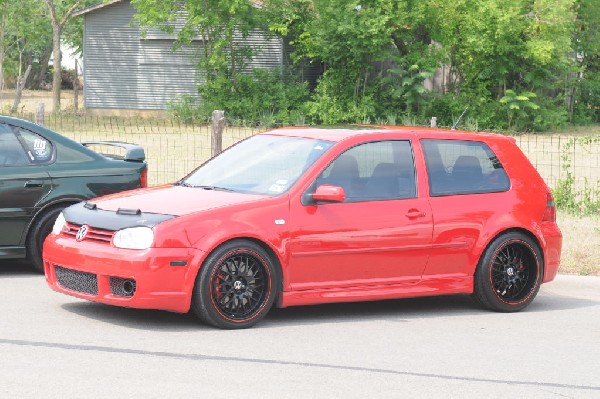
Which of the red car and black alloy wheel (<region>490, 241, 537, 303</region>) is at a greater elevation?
the red car

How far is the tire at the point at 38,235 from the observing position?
480 inches

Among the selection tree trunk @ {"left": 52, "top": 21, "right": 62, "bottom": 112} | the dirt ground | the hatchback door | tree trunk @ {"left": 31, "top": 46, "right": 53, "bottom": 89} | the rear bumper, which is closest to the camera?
the rear bumper

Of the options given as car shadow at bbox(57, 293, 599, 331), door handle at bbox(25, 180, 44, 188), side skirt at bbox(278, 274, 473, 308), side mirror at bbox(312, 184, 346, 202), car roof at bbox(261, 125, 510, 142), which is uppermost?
car roof at bbox(261, 125, 510, 142)

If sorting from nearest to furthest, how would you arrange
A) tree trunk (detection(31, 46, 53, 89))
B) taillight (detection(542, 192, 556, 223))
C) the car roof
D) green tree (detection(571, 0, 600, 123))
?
the car roof
taillight (detection(542, 192, 556, 223))
green tree (detection(571, 0, 600, 123))
tree trunk (detection(31, 46, 53, 89))

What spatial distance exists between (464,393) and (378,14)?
107ft

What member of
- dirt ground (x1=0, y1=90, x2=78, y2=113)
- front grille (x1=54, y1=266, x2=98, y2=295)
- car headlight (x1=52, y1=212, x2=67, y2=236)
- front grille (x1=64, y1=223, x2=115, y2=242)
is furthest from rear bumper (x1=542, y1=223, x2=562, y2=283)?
dirt ground (x1=0, y1=90, x2=78, y2=113)

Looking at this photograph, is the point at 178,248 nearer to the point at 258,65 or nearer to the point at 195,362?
the point at 195,362

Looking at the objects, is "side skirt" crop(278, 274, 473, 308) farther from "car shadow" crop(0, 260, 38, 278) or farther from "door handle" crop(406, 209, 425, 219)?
"car shadow" crop(0, 260, 38, 278)

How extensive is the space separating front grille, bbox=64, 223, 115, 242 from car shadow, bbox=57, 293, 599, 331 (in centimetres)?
63

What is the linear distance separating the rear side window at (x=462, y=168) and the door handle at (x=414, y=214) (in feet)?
0.83

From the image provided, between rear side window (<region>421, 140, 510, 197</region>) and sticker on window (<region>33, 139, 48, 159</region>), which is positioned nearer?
rear side window (<region>421, 140, 510, 197</region>)

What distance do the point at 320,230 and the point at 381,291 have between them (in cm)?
79

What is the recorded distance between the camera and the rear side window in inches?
426

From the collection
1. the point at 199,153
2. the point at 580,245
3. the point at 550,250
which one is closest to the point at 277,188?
the point at 550,250
